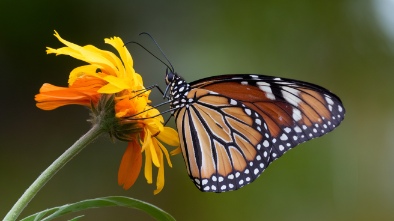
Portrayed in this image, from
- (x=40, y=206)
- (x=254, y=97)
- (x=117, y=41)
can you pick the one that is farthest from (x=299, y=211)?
(x=117, y=41)

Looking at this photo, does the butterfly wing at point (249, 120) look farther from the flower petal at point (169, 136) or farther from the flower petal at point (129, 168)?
the flower petal at point (129, 168)

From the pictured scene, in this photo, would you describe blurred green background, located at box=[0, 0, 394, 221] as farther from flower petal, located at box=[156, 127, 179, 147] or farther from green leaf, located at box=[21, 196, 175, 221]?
green leaf, located at box=[21, 196, 175, 221]

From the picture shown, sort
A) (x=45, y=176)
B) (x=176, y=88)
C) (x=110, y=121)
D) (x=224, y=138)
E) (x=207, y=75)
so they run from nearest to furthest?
1. (x=45, y=176)
2. (x=110, y=121)
3. (x=176, y=88)
4. (x=224, y=138)
5. (x=207, y=75)

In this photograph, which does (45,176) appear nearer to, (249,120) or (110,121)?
(110,121)

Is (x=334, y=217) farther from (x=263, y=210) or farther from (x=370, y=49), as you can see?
(x=370, y=49)

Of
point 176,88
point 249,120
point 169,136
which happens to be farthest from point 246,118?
point 169,136

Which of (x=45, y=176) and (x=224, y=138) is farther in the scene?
(x=224, y=138)
